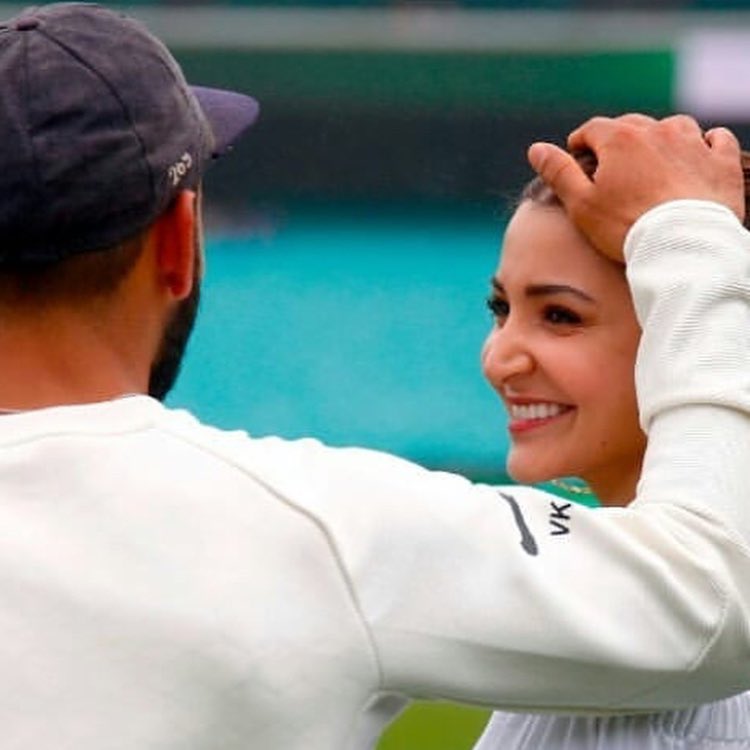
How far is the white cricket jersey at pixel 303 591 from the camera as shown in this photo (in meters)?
1.44

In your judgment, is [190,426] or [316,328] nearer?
[190,426]

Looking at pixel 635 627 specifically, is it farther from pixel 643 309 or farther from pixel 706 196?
pixel 706 196

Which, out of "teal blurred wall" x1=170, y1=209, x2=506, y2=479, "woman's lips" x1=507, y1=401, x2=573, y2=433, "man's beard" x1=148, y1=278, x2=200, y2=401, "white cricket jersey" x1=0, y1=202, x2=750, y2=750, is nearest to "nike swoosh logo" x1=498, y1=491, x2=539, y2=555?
"white cricket jersey" x1=0, y1=202, x2=750, y2=750

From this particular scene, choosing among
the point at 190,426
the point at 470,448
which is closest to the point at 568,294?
the point at 190,426

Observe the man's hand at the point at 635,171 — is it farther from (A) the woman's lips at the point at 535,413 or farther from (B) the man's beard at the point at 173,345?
(B) the man's beard at the point at 173,345

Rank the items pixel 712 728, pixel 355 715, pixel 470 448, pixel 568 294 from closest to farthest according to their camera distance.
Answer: pixel 355 715
pixel 712 728
pixel 568 294
pixel 470 448

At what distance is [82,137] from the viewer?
4.91 ft

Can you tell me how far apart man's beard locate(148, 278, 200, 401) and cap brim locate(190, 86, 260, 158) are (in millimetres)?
146

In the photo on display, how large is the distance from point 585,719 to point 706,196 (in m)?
0.46

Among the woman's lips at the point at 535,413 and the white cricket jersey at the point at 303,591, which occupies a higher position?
the white cricket jersey at the point at 303,591

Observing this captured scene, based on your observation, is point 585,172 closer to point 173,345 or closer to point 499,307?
point 499,307

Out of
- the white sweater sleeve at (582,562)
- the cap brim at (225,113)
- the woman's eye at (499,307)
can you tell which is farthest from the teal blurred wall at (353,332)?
the white sweater sleeve at (582,562)

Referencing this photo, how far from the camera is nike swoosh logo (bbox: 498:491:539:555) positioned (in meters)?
1.51

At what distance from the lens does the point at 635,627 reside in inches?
59.5
